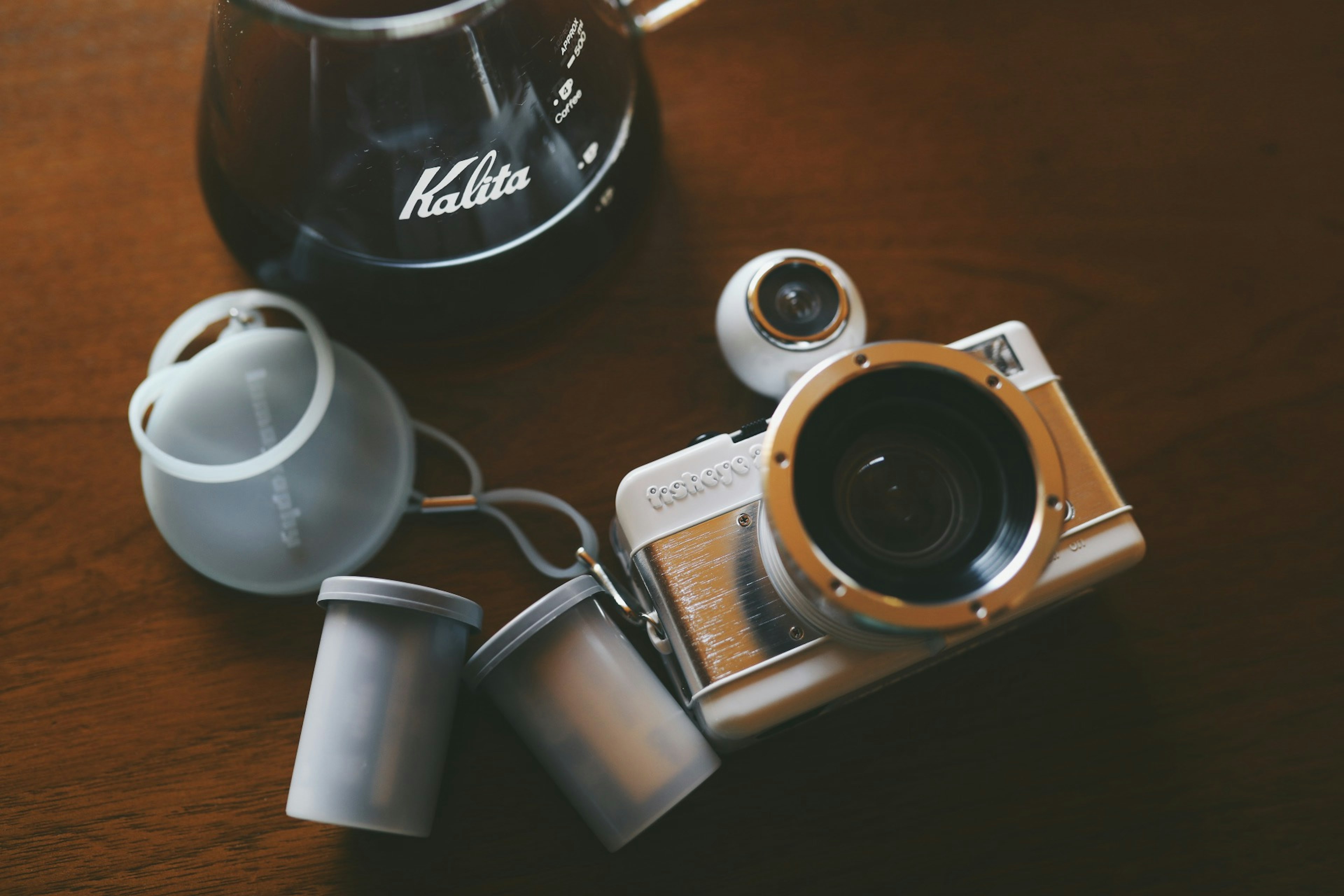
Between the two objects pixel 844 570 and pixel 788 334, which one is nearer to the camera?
pixel 844 570

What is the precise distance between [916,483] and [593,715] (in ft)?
0.59

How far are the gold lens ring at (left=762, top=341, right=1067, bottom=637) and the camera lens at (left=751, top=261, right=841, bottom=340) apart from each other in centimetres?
10

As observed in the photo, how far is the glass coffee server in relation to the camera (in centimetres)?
36

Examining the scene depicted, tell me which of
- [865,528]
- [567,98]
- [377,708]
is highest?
[567,98]

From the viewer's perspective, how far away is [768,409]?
0.50 metres

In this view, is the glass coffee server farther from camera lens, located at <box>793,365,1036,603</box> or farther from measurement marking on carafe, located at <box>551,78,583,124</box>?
camera lens, located at <box>793,365,1036,603</box>

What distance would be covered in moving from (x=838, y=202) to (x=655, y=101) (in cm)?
12

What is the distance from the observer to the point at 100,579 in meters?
0.48

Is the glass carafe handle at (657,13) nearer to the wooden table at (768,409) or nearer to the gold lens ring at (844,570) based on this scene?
the wooden table at (768,409)

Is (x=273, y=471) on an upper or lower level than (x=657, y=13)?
lower

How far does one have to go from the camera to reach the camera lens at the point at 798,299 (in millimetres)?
453

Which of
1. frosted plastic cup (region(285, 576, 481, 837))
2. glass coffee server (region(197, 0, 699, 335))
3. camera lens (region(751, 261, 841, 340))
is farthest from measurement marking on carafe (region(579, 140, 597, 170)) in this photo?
frosted plastic cup (region(285, 576, 481, 837))

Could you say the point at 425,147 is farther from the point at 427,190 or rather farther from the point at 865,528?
the point at 865,528

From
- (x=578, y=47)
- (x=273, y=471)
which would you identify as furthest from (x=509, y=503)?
(x=578, y=47)
